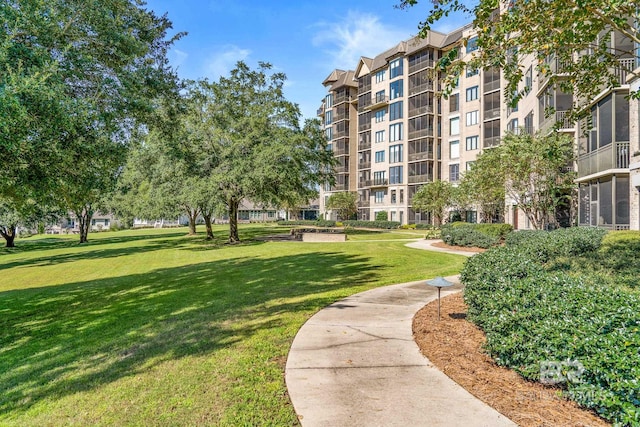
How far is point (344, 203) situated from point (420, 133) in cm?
1519

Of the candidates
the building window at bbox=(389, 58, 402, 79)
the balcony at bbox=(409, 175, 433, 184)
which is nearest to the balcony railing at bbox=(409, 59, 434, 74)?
the building window at bbox=(389, 58, 402, 79)

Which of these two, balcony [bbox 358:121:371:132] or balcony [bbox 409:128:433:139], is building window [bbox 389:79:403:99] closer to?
balcony [bbox 409:128:433:139]

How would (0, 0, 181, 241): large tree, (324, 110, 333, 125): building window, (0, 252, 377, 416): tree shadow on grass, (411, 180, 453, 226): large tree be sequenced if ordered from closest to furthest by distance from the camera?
(0, 252, 377, 416): tree shadow on grass → (0, 0, 181, 241): large tree → (411, 180, 453, 226): large tree → (324, 110, 333, 125): building window

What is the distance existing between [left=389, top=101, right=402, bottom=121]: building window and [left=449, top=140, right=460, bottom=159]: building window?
26.6 ft

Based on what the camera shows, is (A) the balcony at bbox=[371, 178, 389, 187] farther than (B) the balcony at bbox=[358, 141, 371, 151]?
No

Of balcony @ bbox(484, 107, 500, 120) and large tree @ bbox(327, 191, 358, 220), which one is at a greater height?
balcony @ bbox(484, 107, 500, 120)

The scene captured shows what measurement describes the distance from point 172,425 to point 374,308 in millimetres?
5060

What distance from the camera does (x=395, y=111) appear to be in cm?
5156

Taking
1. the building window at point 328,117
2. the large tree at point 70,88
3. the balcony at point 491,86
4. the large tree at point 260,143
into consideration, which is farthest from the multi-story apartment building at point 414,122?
the large tree at point 70,88

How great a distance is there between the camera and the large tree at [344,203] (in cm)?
5731

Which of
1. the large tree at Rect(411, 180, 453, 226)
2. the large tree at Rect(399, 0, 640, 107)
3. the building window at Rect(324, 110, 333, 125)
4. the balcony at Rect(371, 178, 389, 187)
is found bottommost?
the large tree at Rect(411, 180, 453, 226)

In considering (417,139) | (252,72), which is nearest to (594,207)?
(252,72)

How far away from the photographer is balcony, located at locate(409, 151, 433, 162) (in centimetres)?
4781

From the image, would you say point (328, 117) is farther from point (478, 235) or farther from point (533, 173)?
point (533, 173)
